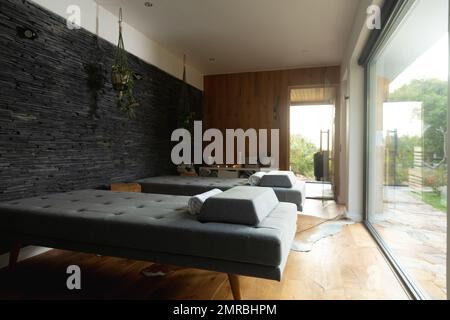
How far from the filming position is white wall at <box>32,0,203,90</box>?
257cm

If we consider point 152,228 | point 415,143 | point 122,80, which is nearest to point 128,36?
point 122,80

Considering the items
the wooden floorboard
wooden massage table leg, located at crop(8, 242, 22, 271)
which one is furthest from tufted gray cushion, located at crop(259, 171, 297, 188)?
wooden massage table leg, located at crop(8, 242, 22, 271)

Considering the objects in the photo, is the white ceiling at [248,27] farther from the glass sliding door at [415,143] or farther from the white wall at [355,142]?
the glass sliding door at [415,143]

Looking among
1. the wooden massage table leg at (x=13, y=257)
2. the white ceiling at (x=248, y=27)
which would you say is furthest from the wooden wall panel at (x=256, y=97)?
the wooden massage table leg at (x=13, y=257)

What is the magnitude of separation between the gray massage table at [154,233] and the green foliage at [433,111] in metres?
0.87

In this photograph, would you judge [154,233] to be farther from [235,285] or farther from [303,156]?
[303,156]

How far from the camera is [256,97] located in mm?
5414

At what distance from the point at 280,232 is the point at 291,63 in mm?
4116

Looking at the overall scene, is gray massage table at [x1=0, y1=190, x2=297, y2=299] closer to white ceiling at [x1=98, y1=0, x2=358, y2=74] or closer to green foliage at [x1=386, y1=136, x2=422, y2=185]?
green foliage at [x1=386, y1=136, x2=422, y2=185]

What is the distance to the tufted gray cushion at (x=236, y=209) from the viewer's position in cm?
153

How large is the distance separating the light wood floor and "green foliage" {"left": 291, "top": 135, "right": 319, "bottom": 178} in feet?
15.4

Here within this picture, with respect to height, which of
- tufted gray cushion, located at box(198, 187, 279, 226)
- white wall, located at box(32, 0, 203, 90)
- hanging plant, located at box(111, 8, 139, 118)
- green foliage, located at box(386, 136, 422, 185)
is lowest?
tufted gray cushion, located at box(198, 187, 279, 226)
